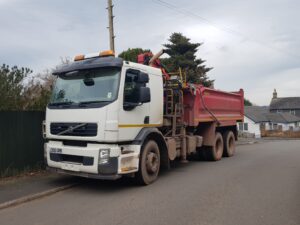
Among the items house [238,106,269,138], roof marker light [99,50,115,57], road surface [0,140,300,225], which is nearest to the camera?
road surface [0,140,300,225]

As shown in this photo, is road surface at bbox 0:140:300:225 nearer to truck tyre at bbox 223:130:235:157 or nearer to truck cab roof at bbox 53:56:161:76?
truck cab roof at bbox 53:56:161:76

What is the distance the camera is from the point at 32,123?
30.0 ft

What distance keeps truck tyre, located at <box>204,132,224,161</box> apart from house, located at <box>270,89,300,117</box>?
65.6 meters

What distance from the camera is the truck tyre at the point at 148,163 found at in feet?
24.6

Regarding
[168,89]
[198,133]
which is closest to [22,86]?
[168,89]

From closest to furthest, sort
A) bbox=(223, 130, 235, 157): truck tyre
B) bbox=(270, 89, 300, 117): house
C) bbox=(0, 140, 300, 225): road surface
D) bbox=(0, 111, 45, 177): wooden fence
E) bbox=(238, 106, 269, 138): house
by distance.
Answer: bbox=(0, 140, 300, 225): road surface, bbox=(0, 111, 45, 177): wooden fence, bbox=(223, 130, 235, 157): truck tyre, bbox=(238, 106, 269, 138): house, bbox=(270, 89, 300, 117): house

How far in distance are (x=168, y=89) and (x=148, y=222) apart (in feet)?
15.5

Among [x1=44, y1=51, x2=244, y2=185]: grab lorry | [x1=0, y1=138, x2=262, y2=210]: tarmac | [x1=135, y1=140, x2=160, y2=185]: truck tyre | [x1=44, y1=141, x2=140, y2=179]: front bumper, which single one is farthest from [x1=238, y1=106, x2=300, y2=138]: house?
[x1=44, y1=141, x2=140, y2=179]: front bumper

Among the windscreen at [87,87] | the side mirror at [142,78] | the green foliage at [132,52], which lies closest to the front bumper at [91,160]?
the windscreen at [87,87]

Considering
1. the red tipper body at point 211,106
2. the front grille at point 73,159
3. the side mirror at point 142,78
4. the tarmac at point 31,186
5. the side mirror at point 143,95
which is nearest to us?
the tarmac at point 31,186

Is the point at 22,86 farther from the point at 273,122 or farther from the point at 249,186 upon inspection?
the point at 273,122

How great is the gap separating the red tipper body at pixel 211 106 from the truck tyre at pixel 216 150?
0.55m

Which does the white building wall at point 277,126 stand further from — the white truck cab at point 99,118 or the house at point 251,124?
the white truck cab at point 99,118

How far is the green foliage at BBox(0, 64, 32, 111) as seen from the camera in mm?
8836
